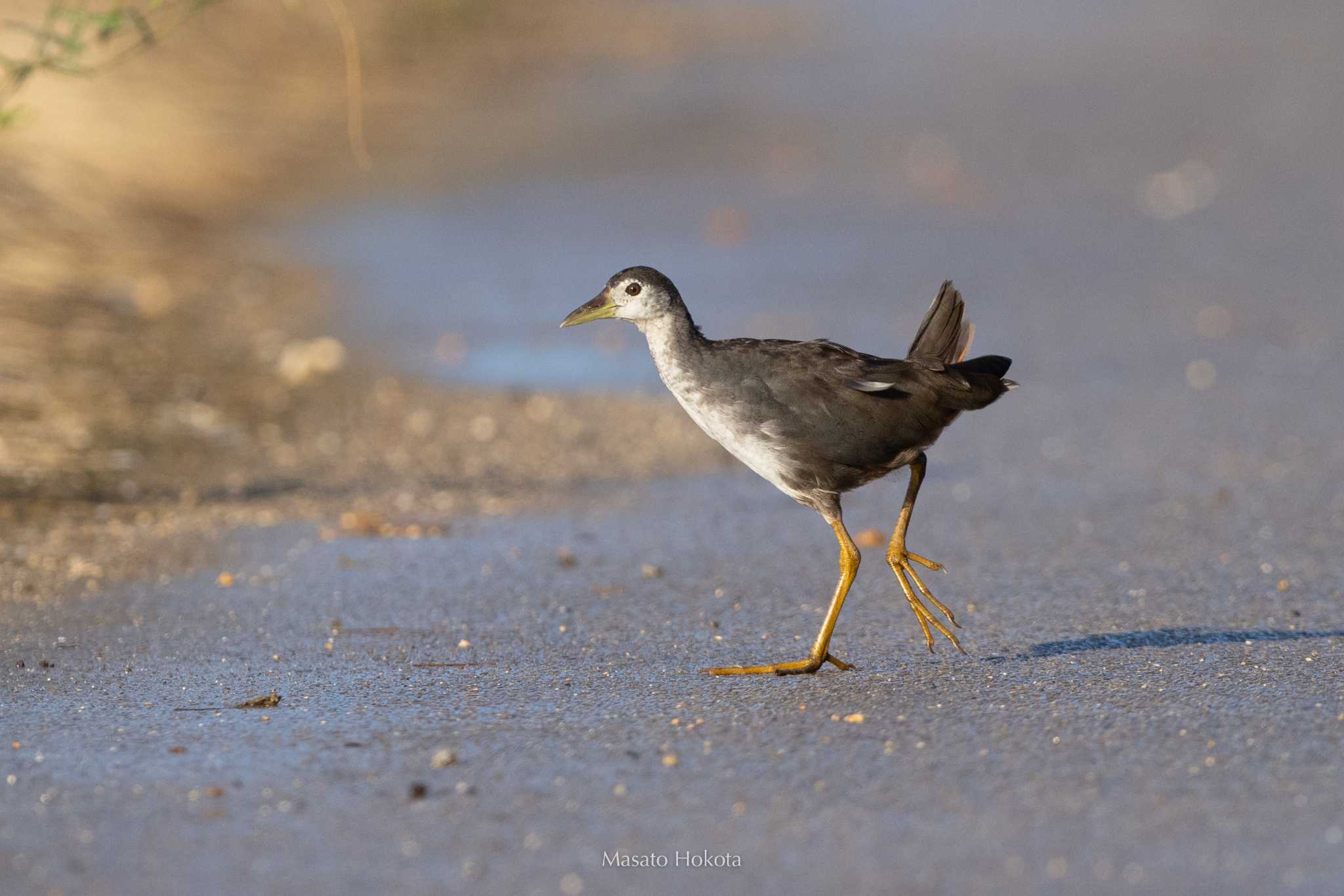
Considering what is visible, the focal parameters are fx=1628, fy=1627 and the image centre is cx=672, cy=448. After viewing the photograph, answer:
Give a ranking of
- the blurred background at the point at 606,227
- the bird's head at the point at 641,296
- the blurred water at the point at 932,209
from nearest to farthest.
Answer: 1. the bird's head at the point at 641,296
2. the blurred background at the point at 606,227
3. the blurred water at the point at 932,209

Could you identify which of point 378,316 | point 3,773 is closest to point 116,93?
point 378,316

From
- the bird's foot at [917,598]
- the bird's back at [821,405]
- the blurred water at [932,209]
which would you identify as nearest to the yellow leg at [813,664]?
the bird's foot at [917,598]

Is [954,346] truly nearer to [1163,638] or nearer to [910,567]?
[910,567]

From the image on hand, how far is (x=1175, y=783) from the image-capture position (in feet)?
11.1

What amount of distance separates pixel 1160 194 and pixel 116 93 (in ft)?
26.1

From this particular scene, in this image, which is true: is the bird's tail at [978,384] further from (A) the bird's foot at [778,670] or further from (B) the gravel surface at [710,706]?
(A) the bird's foot at [778,670]

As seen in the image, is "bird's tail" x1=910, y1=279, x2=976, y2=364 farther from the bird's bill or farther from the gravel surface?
the bird's bill

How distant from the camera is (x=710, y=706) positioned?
3.98 meters

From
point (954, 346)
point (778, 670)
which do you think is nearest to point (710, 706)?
point (778, 670)

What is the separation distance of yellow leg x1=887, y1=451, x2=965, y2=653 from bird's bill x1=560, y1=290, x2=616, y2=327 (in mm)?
992

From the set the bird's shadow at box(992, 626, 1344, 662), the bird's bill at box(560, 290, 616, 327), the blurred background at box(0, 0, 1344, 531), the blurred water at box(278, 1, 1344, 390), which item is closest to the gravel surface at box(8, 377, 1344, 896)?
the bird's shadow at box(992, 626, 1344, 662)

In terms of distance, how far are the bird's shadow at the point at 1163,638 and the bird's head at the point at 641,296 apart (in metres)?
1.34

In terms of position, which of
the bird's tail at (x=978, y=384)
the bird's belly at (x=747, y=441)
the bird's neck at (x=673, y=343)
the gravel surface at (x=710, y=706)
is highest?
the bird's neck at (x=673, y=343)

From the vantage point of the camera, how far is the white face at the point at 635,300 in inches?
184
